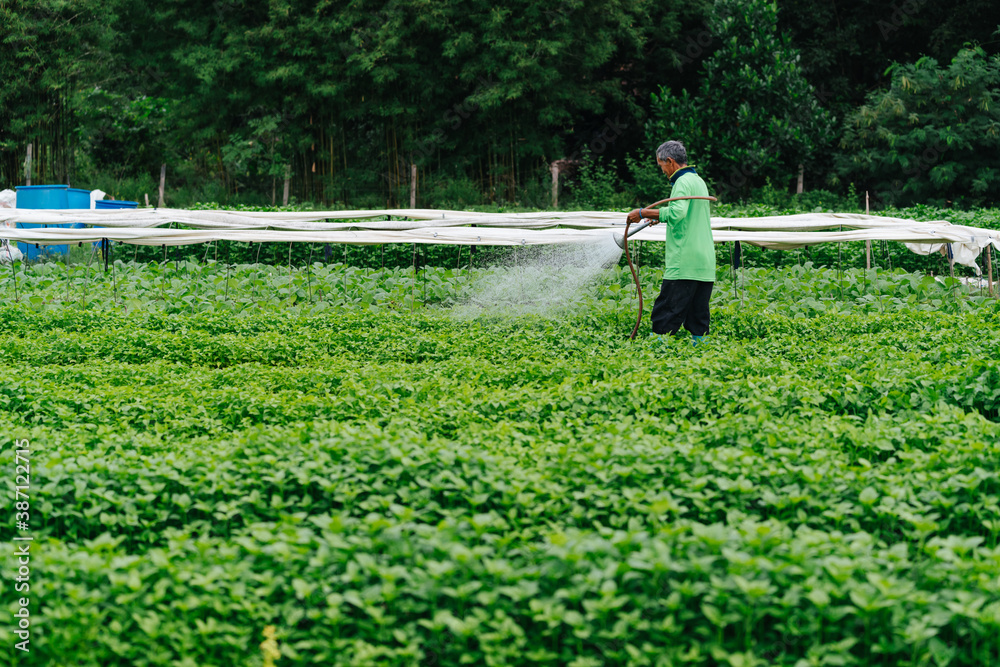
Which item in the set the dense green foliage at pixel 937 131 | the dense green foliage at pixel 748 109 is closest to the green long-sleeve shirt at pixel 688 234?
the dense green foliage at pixel 748 109

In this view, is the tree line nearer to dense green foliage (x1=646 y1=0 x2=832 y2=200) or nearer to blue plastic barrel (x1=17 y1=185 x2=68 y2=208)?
dense green foliage (x1=646 y1=0 x2=832 y2=200)

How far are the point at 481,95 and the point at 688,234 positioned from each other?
49.3 feet

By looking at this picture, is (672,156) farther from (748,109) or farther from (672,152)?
(748,109)

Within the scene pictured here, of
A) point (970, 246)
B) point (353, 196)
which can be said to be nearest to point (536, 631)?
point (970, 246)

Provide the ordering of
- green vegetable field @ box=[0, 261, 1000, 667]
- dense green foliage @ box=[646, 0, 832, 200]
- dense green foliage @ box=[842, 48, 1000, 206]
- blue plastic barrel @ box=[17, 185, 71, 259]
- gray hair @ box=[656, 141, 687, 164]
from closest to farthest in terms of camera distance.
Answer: green vegetable field @ box=[0, 261, 1000, 667], gray hair @ box=[656, 141, 687, 164], blue plastic barrel @ box=[17, 185, 71, 259], dense green foliage @ box=[842, 48, 1000, 206], dense green foliage @ box=[646, 0, 832, 200]

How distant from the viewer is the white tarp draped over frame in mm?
10266

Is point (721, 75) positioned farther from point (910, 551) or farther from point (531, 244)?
point (910, 551)

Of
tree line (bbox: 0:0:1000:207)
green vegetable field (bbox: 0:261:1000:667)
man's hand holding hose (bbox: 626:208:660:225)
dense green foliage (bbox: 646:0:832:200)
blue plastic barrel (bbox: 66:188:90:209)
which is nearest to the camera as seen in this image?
green vegetable field (bbox: 0:261:1000:667)

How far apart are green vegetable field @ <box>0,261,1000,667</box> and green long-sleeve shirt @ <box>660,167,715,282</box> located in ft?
2.65

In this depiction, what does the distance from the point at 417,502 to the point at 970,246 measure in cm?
969

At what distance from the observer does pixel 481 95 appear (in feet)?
68.9

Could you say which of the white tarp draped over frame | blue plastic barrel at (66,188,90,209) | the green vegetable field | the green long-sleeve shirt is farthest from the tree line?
the green vegetable field

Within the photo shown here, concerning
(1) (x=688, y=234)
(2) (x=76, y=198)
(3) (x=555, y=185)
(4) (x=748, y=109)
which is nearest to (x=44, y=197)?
(2) (x=76, y=198)

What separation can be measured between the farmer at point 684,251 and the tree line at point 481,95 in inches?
555
